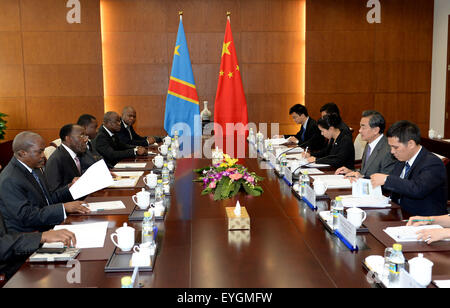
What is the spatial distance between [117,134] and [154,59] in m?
2.20

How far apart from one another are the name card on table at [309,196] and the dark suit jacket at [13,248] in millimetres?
1491

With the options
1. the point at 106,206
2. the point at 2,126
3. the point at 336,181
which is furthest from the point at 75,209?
the point at 2,126

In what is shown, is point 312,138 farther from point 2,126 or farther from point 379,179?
point 2,126

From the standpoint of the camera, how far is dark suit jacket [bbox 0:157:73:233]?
2408mm

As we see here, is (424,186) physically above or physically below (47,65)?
below

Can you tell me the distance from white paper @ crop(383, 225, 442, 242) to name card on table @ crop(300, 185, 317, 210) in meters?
0.51

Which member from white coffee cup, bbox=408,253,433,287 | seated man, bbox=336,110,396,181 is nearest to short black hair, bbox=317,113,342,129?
seated man, bbox=336,110,396,181

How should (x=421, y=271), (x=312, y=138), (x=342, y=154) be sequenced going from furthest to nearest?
1. (x=312, y=138)
2. (x=342, y=154)
3. (x=421, y=271)

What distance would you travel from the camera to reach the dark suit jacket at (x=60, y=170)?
326cm

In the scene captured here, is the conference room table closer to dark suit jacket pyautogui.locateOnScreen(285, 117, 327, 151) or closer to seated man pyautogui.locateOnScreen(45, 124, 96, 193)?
seated man pyautogui.locateOnScreen(45, 124, 96, 193)

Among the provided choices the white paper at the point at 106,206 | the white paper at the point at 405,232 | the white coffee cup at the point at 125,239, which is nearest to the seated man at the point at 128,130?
the white paper at the point at 106,206

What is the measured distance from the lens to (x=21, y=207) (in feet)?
7.89

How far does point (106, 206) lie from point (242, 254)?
1101mm

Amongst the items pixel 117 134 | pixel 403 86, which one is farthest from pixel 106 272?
pixel 403 86
